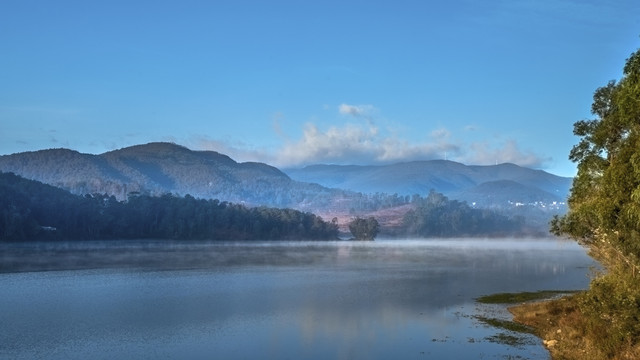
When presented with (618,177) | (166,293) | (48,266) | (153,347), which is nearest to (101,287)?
(166,293)

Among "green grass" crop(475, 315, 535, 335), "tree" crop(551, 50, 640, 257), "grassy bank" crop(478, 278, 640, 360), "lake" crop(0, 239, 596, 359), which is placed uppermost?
"tree" crop(551, 50, 640, 257)

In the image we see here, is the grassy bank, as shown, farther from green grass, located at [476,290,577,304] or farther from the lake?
green grass, located at [476,290,577,304]

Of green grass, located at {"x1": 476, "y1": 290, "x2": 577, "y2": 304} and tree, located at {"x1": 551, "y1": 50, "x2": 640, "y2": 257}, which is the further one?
green grass, located at {"x1": 476, "y1": 290, "x2": 577, "y2": 304}

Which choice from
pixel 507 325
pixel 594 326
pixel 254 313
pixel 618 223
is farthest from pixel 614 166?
pixel 254 313

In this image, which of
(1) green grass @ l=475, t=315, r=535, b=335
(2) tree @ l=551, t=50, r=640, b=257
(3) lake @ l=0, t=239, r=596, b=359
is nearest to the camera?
(2) tree @ l=551, t=50, r=640, b=257

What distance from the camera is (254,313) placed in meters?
69.3

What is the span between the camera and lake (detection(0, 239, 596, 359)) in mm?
48594

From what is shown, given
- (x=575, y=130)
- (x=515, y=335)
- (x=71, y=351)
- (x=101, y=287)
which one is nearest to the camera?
(x=71, y=351)

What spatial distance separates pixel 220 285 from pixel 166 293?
1421 centimetres

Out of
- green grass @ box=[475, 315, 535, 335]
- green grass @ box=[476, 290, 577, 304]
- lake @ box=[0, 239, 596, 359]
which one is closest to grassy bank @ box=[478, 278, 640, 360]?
green grass @ box=[475, 315, 535, 335]

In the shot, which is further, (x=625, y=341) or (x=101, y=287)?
(x=101, y=287)

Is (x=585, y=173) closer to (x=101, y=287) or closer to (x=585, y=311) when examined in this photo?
(x=585, y=311)

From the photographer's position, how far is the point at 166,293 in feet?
295

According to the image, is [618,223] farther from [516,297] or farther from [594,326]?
[516,297]
